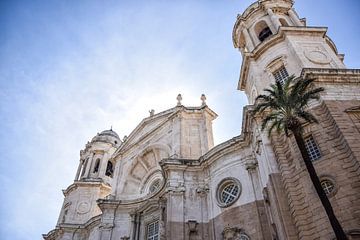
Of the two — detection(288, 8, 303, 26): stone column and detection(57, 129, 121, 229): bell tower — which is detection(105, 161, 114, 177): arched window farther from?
detection(288, 8, 303, 26): stone column

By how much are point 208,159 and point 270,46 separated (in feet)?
31.0

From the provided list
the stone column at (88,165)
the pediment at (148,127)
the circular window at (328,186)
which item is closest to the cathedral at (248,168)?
the circular window at (328,186)

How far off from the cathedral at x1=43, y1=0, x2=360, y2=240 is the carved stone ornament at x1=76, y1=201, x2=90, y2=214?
0.11 metres

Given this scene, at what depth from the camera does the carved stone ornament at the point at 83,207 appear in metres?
32.7

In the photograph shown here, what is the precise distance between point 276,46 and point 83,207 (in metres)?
25.9

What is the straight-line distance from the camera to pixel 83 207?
33031 mm

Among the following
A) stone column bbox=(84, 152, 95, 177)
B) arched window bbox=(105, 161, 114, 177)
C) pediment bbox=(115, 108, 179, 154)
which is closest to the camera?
pediment bbox=(115, 108, 179, 154)

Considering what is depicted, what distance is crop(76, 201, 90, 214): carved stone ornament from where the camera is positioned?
32.7 meters

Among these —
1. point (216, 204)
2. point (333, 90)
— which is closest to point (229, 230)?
point (216, 204)

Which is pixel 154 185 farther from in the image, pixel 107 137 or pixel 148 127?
pixel 107 137

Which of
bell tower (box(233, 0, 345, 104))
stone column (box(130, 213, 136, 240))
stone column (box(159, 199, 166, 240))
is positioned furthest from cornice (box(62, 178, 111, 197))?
bell tower (box(233, 0, 345, 104))

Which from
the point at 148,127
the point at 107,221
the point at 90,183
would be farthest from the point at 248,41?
the point at 90,183

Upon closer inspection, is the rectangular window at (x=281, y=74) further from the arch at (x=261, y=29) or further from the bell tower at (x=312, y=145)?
the arch at (x=261, y=29)

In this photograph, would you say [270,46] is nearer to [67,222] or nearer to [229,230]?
[229,230]
